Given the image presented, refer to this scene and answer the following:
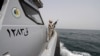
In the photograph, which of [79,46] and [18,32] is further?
[79,46]

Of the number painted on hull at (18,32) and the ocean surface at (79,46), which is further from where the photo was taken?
the ocean surface at (79,46)

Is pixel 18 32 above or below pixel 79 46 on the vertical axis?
above

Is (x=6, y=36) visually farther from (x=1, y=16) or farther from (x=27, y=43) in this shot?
(x=27, y=43)

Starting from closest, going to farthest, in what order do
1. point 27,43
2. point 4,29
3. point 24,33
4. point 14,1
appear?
point 4,29 < point 14,1 < point 24,33 < point 27,43

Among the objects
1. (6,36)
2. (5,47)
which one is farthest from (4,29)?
(5,47)

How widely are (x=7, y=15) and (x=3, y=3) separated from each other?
0.30m

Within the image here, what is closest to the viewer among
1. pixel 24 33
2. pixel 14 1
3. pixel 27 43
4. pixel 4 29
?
pixel 4 29

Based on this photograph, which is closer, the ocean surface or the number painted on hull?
the number painted on hull

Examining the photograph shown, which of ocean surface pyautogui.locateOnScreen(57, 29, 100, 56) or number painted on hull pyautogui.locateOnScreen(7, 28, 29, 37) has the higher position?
number painted on hull pyautogui.locateOnScreen(7, 28, 29, 37)

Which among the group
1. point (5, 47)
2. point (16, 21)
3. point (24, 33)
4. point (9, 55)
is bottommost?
point (9, 55)

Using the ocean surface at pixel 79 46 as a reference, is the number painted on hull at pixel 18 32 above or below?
above

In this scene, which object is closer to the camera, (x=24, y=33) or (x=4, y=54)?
(x=4, y=54)

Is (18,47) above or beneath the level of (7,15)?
beneath

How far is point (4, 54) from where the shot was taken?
2721 mm
